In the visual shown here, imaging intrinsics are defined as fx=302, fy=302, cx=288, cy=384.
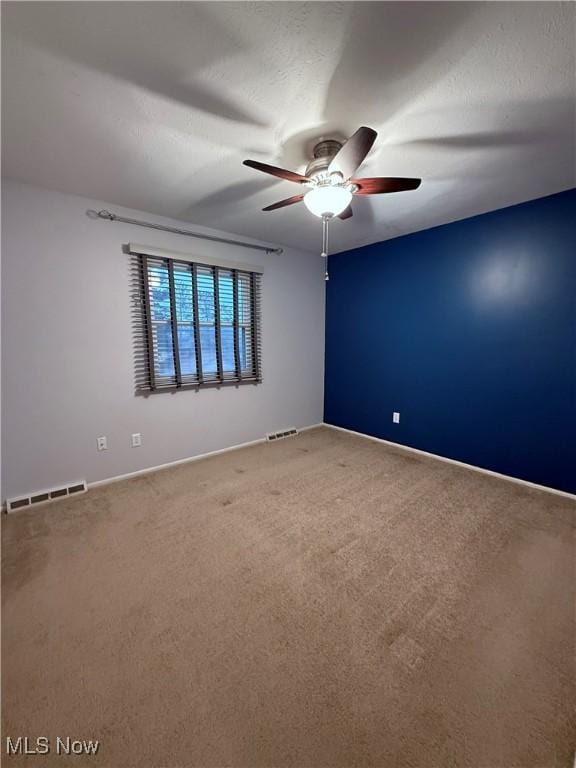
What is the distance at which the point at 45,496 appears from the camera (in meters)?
2.36

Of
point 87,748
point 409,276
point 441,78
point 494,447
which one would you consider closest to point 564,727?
point 87,748

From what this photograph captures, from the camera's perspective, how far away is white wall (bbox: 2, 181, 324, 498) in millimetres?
2186

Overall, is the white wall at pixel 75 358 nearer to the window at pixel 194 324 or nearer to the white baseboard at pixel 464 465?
the window at pixel 194 324

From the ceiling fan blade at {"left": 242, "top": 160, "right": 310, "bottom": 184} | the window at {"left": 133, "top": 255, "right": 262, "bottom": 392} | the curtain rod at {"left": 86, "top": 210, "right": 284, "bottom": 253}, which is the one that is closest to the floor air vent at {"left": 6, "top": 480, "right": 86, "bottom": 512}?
the window at {"left": 133, "top": 255, "right": 262, "bottom": 392}

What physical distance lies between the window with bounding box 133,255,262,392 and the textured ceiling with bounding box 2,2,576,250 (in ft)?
2.55

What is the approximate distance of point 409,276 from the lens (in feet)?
10.6

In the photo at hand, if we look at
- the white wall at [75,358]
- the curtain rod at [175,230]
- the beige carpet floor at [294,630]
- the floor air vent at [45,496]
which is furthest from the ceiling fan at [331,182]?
the floor air vent at [45,496]

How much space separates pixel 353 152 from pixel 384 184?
374 millimetres

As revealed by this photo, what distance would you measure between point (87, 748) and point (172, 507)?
1.38m

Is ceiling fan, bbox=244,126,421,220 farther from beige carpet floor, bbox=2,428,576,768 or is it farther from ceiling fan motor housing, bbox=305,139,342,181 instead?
beige carpet floor, bbox=2,428,576,768

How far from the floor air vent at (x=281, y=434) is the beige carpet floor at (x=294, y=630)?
133 centimetres

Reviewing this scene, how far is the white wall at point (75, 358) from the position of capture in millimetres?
2186

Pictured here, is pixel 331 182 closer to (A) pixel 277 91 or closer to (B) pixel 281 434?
(A) pixel 277 91

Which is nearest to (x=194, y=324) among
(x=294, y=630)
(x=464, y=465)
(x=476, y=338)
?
(x=294, y=630)
